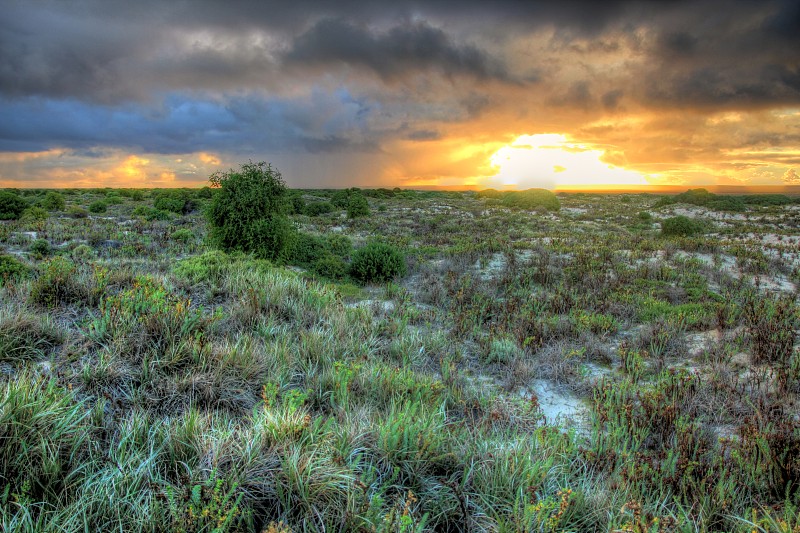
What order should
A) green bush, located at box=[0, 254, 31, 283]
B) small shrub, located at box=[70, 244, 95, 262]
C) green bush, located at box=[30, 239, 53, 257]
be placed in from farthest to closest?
green bush, located at box=[30, 239, 53, 257] < small shrub, located at box=[70, 244, 95, 262] < green bush, located at box=[0, 254, 31, 283]

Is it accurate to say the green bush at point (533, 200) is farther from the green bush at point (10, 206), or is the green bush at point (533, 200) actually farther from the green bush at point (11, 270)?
the green bush at point (10, 206)

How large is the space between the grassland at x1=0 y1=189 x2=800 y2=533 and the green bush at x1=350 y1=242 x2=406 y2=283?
1.74m

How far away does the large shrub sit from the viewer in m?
10.8

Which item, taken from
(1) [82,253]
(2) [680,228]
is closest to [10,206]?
(1) [82,253]

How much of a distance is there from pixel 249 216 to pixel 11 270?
16.4 feet

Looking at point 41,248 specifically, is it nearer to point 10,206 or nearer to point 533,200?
point 10,206

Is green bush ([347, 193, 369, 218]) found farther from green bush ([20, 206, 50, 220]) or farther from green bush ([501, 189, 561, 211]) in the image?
green bush ([20, 206, 50, 220])

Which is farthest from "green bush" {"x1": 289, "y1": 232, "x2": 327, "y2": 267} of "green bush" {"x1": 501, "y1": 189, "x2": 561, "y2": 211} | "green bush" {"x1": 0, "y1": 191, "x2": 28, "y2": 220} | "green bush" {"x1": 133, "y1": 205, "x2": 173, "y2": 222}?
"green bush" {"x1": 501, "y1": 189, "x2": 561, "y2": 211}

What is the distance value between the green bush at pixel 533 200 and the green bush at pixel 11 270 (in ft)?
106

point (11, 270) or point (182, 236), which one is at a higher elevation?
point (182, 236)

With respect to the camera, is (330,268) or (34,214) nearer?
(330,268)

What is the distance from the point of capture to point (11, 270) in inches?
282

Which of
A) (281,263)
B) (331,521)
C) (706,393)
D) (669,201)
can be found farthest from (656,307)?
(669,201)

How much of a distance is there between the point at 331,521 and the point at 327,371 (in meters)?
2.19
